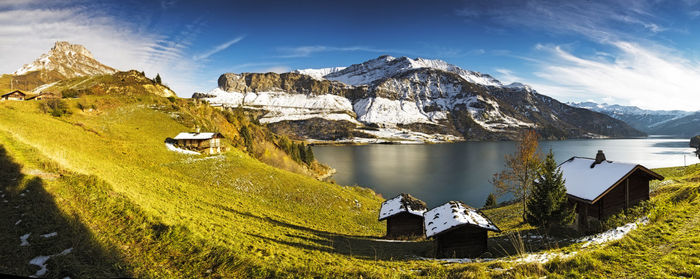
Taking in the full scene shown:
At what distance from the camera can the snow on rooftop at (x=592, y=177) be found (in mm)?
22203

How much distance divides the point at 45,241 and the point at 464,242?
24.6m

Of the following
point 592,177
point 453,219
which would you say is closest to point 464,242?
point 453,219

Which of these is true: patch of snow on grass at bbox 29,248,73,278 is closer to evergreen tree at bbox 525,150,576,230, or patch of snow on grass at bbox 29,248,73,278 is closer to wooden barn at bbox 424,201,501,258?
wooden barn at bbox 424,201,501,258

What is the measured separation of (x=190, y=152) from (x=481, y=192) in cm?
7200

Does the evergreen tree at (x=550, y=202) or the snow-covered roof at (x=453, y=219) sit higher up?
the evergreen tree at (x=550, y=202)

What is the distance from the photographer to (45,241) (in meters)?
5.79

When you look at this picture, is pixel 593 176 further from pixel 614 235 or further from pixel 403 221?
pixel 403 221

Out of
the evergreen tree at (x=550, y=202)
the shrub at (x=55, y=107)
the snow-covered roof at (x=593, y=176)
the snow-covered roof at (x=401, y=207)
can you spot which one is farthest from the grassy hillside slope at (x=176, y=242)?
the shrub at (x=55, y=107)

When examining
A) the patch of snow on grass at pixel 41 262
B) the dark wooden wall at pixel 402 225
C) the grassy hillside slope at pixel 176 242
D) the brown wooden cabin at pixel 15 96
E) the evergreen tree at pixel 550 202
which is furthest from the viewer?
the brown wooden cabin at pixel 15 96

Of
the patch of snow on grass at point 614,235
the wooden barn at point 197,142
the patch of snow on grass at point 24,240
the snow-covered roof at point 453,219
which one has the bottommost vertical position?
the snow-covered roof at point 453,219

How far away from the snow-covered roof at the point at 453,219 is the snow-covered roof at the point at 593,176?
30.4ft

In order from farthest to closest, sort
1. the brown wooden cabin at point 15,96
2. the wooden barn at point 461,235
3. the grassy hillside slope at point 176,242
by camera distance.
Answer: the brown wooden cabin at point 15,96, the wooden barn at point 461,235, the grassy hillside slope at point 176,242

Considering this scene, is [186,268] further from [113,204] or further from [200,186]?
[200,186]

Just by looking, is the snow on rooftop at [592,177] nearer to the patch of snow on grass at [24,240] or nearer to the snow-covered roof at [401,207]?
the snow-covered roof at [401,207]
